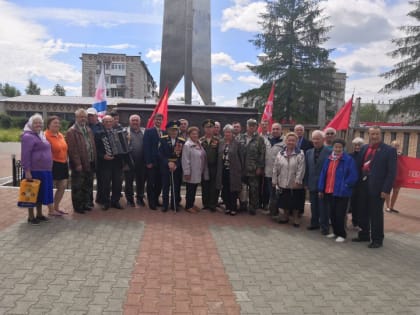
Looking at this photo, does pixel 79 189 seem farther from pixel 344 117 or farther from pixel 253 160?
pixel 344 117

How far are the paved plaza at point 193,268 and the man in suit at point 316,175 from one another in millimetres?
241

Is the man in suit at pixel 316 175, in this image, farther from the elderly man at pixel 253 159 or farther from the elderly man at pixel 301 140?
the elderly man at pixel 253 159

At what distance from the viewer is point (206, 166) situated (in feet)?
19.7

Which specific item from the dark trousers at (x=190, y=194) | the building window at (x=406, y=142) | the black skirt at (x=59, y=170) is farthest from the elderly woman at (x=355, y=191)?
the building window at (x=406, y=142)

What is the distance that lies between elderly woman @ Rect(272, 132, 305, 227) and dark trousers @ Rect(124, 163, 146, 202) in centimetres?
240

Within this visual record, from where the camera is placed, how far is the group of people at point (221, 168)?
4852 mm

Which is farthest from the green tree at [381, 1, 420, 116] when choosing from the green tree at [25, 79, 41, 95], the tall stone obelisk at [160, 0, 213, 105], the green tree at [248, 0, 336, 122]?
the green tree at [25, 79, 41, 95]

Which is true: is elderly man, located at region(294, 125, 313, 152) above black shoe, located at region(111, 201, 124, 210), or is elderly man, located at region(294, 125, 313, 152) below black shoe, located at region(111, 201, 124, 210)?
above

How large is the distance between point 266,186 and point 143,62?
2383 inches

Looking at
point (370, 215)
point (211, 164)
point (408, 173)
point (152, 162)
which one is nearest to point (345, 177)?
point (370, 215)

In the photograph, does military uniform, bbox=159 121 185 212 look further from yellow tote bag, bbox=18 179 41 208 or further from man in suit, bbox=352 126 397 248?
man in suit, bbox=352 126 397 248

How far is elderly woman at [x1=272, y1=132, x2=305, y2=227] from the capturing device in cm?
533

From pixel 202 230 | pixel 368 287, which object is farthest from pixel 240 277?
pixel 202 230

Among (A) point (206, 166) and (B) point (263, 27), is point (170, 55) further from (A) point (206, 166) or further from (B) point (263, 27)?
(B) point (263, 27)
